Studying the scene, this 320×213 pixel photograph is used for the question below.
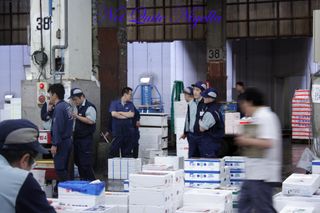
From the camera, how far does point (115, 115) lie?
1173cm

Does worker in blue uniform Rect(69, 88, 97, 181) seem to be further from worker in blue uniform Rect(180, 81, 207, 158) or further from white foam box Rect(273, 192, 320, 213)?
white foam box Rect(273, 192, 320, 213)

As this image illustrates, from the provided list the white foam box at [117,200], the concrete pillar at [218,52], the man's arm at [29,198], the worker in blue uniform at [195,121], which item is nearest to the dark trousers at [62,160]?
the worker in blue uniform at [195,121]

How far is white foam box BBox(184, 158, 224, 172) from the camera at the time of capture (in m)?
7.84

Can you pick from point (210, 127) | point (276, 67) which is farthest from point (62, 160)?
point (276, 67)

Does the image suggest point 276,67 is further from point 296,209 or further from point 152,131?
point 296,209

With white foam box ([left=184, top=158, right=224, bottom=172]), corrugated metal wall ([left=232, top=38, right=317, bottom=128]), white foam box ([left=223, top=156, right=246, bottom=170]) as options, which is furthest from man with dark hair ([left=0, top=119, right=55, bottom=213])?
corrugated metal wall ([left=232, top=38, right=317, bottom=128])

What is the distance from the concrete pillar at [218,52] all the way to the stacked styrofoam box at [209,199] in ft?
46.4

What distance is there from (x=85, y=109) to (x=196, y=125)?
1.84 meters

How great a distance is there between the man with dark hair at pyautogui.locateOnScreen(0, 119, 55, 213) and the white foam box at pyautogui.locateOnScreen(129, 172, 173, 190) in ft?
12.3

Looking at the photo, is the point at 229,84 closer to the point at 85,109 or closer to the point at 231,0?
the point at 231,0

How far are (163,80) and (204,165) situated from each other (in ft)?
48.4

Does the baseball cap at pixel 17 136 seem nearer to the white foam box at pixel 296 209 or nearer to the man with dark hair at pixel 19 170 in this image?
the man with dark hair at pixel 19 170

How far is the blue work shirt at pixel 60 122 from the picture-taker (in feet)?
27.2

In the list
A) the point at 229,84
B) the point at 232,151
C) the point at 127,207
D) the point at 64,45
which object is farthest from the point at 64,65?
the point at 229,84
